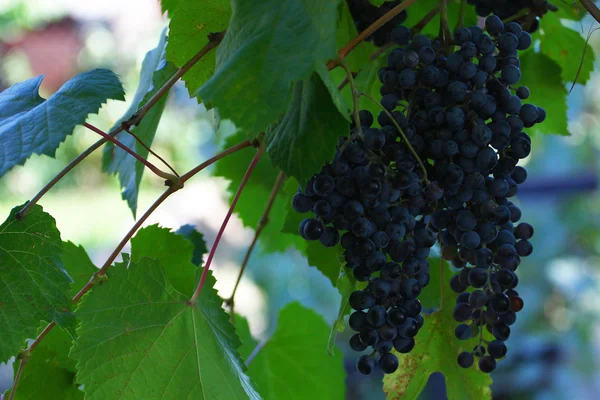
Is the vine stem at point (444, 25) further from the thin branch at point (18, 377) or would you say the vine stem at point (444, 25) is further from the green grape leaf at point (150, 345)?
the thin branch at point (18, 377)

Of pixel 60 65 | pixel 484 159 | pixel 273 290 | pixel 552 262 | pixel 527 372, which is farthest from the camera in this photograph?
pixel 60 65

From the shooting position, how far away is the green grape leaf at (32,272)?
434 mm

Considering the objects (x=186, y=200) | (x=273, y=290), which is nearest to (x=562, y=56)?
(x=273, y=290)

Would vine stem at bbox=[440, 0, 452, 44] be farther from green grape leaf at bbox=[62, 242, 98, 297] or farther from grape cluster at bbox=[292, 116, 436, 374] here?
green grape leaf at bbox=[62, 242, 98, 297]

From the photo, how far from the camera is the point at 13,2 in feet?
11.2

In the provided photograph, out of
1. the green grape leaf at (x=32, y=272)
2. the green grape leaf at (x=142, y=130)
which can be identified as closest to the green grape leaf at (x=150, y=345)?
the green grape leaf at (x=32, y=272)

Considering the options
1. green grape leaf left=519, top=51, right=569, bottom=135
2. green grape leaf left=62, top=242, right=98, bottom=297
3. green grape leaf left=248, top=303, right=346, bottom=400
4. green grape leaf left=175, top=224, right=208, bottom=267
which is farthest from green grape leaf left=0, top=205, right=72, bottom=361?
green grape leaf left=519, top=51, right=569, bottom=135

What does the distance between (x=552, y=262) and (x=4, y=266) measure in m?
2.12

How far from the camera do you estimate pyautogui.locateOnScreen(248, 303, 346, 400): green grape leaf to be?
746 mm

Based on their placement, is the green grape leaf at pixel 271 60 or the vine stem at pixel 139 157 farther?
the vine stem at pixel 139 157

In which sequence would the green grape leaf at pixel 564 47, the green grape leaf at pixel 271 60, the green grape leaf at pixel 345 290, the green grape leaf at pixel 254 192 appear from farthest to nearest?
the green grape leaf at pixel 254 192 < the green grape leaf at pixel 564 47 < the green grape leaf at pixel 345 290 < the green grape leaf at pixel 271 60

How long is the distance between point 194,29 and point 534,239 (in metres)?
2.04

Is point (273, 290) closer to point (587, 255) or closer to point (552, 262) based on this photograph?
point (552, 262)

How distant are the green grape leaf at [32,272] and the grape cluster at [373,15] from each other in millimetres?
309
